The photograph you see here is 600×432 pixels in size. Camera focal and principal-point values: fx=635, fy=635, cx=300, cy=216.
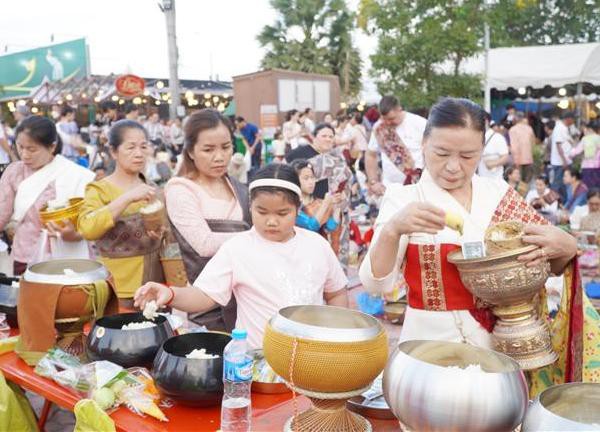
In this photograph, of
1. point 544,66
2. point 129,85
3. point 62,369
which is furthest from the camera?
point 129,85

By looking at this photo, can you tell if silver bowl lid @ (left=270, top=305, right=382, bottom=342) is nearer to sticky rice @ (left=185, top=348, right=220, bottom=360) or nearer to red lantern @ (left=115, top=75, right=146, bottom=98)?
sticky rice @ (left=185, top=348, right=220, bottom=360)

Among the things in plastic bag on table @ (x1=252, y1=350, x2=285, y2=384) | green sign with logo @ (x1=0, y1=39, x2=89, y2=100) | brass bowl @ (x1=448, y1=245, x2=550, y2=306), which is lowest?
plastic bag on table @ (x1=252, y1=350, x2=285, y2=384)

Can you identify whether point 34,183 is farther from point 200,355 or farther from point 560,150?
point 560,150

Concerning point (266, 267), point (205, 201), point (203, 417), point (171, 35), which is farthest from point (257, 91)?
point (203, 417)

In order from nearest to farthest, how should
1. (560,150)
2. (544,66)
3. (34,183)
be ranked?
(34,183)
(560,150)
(544,66)

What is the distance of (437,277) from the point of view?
1.77 metres

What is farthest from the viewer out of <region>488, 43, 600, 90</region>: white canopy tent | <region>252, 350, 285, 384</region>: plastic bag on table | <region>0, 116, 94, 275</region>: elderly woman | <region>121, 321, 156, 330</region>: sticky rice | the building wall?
the building wall

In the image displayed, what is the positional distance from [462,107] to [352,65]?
87.3 feet

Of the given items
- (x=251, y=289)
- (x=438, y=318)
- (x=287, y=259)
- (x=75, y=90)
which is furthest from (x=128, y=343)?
(x=75, y=90)

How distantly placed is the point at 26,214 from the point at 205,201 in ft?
4.40

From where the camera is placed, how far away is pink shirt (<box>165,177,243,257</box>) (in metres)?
2.53

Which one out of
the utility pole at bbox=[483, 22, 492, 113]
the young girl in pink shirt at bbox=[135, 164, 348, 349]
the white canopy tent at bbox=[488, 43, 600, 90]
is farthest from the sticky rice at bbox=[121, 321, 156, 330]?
the white canopy tent at bbox=[488, 43, 600, 90]

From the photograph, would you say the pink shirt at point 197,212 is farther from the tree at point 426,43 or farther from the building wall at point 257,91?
the building wall at point 257,91

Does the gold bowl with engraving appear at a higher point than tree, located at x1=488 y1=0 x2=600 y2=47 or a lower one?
lower
